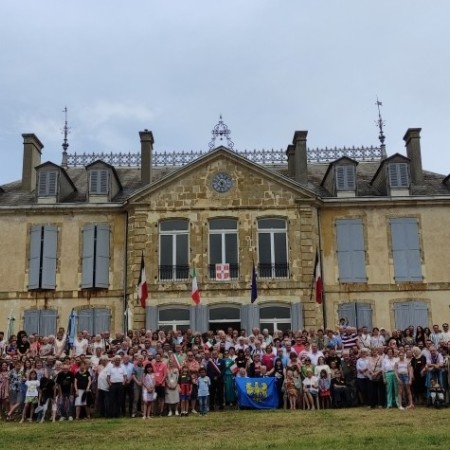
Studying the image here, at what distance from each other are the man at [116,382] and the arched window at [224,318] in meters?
8.00

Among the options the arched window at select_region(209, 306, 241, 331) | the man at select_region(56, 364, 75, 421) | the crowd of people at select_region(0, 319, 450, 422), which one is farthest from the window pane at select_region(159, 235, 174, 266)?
the man at select_region(56, 364, 75, 421)

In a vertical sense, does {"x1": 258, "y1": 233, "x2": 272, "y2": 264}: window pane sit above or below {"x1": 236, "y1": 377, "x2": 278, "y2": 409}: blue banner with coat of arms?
above

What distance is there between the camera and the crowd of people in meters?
14.8

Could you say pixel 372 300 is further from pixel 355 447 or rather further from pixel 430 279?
pixel 355 447

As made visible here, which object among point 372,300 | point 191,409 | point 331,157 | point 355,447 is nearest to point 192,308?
point 372,300

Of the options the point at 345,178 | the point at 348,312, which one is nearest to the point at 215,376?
the point at 348,312

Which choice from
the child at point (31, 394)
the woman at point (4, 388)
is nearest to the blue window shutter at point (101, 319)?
the woman at point (4, 388)

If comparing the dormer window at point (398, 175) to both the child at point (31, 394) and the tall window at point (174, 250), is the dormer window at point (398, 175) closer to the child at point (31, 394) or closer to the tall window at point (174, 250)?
the tall window at point (174, 250)

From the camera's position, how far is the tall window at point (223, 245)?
22984 millimetres

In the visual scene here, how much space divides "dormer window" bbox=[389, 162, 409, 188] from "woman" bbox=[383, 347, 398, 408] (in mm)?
10521

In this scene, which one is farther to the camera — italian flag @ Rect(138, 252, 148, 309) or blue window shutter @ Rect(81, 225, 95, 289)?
blue window shutter @ Rect(81, 225, 95, 289)

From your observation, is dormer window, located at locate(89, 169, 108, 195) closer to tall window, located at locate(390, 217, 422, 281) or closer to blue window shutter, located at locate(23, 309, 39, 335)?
blue window shutter, located at locate(23, 309, 39, 335)

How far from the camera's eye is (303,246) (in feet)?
76.0

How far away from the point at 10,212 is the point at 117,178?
13.1 ft
